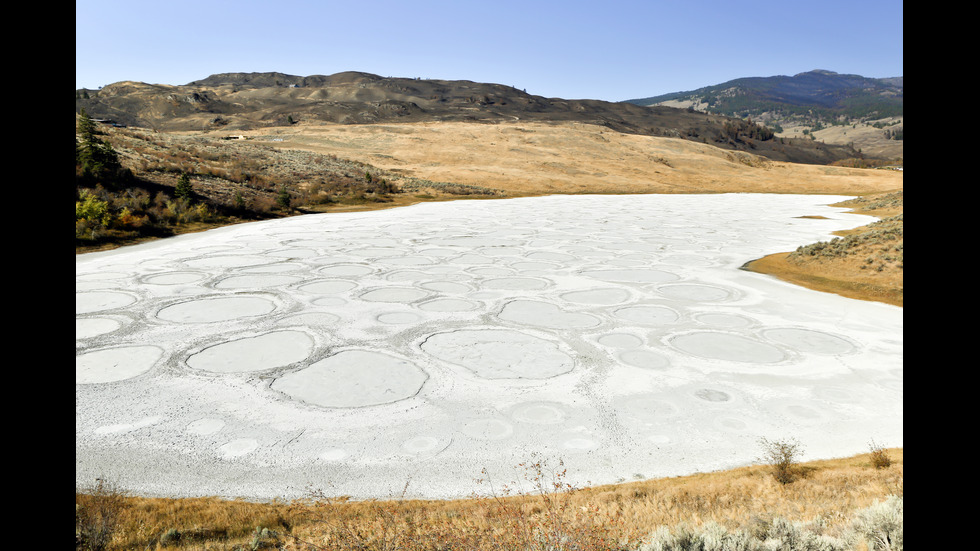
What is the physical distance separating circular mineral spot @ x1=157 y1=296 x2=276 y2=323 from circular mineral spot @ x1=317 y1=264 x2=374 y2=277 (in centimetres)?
242

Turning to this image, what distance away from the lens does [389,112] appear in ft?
371

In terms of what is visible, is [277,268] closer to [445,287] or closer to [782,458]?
[445,287]

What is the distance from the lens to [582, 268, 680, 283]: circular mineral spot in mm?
11922

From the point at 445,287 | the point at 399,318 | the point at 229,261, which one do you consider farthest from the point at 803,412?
the point at 229,261

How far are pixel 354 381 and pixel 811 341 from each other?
682 cm

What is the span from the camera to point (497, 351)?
A: 7.43 meters

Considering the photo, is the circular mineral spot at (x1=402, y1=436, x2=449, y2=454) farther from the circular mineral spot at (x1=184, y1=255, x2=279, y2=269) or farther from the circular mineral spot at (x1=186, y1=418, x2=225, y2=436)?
the circular mineral spot at (x1=184, y1=255, x2=279, y2=269)

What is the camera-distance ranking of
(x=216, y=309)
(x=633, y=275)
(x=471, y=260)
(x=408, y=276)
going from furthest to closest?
(x=471, y=260) → (x=633, y=275) → (x=408, y=276) → (x=216, y=309)
